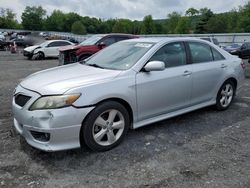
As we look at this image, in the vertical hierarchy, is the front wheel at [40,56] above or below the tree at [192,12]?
below

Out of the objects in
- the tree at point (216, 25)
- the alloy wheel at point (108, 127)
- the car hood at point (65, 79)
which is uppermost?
the tree at point (216, 25)

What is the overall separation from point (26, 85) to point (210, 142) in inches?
109

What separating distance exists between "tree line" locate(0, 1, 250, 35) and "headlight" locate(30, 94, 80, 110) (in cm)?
7799

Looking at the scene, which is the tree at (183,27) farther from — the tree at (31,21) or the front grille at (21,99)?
the front grille at (21,99)

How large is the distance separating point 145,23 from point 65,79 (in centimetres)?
10131

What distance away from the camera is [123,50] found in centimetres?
452

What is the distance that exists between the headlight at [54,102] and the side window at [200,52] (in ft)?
8.21

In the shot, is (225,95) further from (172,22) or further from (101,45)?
(172,22)

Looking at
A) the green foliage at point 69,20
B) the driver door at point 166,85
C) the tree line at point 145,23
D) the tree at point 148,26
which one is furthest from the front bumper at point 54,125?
the green foliage at point 69,20

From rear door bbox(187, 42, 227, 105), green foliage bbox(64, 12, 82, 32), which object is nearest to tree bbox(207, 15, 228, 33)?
green foliage bbox(64, 12, 82, 32)

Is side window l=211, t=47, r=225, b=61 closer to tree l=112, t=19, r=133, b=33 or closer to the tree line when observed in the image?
the tree line

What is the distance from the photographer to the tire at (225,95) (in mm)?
5312

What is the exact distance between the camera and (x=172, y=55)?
→ 4457 millimetres

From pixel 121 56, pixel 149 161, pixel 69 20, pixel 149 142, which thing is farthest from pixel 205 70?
pixel 69 20
